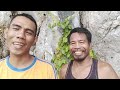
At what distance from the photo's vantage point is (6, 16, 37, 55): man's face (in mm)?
2154

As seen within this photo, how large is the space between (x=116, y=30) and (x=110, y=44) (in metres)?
0.29

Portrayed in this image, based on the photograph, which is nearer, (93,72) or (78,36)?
(93,72)

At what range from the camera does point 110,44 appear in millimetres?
4832

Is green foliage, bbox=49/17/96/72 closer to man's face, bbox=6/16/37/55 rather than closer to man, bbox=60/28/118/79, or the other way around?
man, bbox=60/28/118/79

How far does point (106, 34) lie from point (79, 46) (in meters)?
1.97

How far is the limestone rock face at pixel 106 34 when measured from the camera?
4762 millimetres

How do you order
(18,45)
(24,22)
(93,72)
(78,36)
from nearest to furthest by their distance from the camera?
(18,45), (24,22), (93,72), (78,36)

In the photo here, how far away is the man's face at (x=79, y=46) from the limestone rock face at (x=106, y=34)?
1.80 m

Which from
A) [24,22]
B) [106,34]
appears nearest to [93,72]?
[24,22]

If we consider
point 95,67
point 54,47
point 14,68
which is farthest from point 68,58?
point 14,68

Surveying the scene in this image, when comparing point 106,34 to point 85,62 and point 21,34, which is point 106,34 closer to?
point 85,62

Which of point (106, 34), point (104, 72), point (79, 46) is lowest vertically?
point (104, 72)

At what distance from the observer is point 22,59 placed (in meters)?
2.28

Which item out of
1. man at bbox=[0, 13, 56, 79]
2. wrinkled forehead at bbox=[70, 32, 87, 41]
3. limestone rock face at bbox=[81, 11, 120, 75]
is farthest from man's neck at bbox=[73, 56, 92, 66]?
Answer: limestone rock face at bbox=[81, 11, 120, 75]
